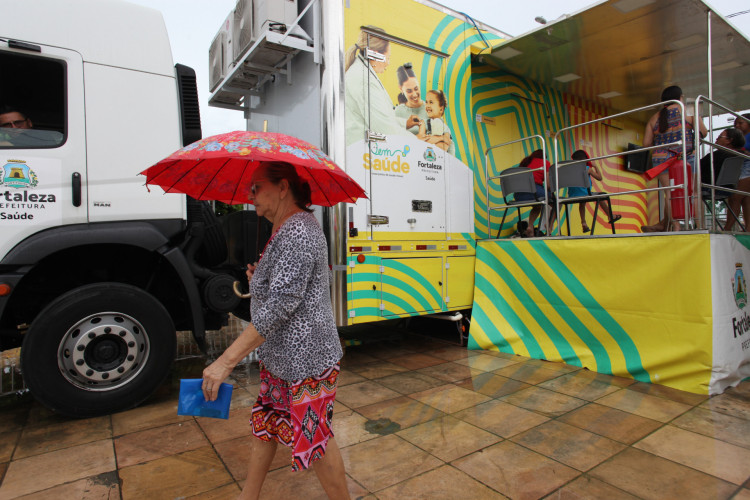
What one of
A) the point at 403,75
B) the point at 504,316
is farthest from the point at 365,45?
the point at 504,316

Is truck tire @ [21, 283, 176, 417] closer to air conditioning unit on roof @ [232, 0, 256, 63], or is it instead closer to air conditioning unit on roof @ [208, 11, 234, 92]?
air conditioning unit on roof @ [232, 0, 256, 63]

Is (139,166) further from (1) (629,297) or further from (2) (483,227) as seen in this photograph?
(1) (629,297)

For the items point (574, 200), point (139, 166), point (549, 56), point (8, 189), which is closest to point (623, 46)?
point (549, 56)

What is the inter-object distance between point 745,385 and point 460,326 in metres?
2.68

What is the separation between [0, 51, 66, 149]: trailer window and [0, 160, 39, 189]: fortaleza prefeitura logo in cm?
16

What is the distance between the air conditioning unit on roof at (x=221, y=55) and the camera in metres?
5.16

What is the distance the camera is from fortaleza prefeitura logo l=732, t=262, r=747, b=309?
3.86m

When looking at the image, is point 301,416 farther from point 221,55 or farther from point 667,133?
point 667,133

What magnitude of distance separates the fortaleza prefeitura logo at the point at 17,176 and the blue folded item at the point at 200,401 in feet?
7.39

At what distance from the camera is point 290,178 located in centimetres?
191

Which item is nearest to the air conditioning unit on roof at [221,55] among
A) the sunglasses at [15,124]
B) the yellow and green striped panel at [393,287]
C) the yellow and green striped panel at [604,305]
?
the sunglasses at [15,124]

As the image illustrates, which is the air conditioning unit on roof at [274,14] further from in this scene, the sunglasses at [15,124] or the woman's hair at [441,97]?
the sunglasses at [15,124]

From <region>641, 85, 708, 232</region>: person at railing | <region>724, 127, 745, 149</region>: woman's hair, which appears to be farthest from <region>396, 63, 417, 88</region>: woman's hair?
<region>724, 127, 745, 149</region>: woman's hair

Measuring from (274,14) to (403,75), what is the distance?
54.9 inches
